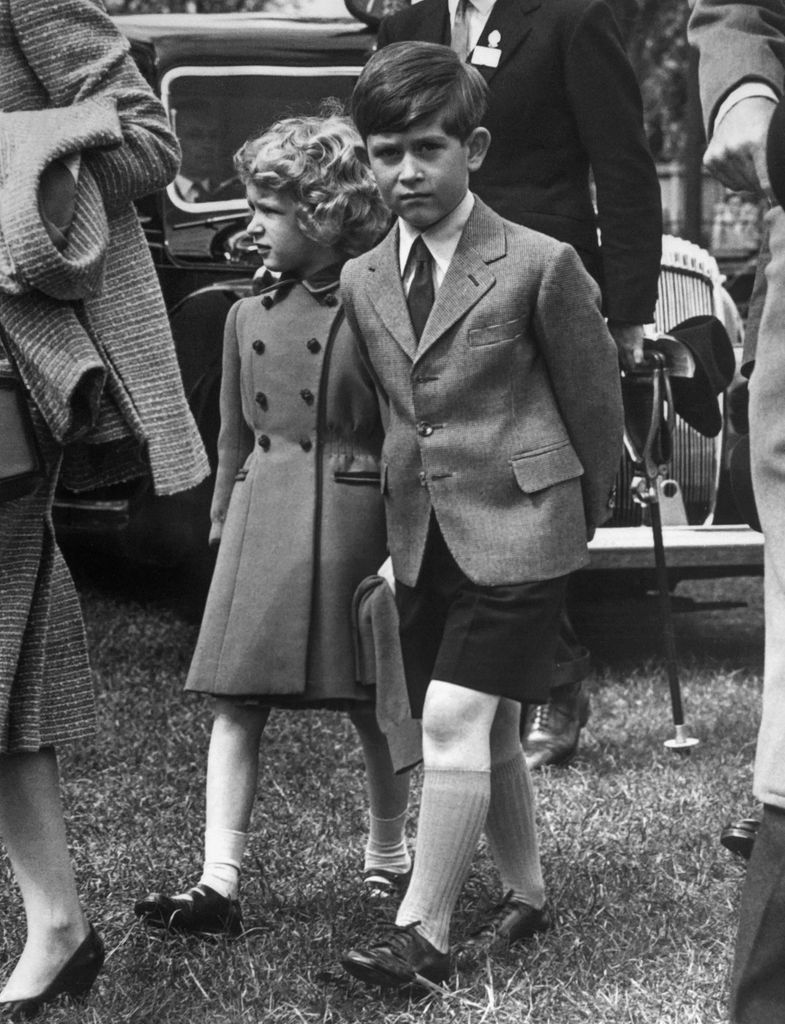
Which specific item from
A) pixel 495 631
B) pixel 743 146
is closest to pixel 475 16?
pixel 495 631

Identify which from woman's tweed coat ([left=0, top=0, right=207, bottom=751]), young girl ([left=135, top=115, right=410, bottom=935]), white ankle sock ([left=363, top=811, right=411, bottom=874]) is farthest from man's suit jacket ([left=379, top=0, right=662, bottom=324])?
woman's tweed coat ([left=0, top=0, right=207, bottom=751])

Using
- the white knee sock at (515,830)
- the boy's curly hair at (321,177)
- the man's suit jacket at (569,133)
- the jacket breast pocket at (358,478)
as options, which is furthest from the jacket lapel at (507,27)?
the white knee sock at (515,830)

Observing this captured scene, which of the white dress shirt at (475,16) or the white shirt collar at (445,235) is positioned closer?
the white shirt collar at (445,235)

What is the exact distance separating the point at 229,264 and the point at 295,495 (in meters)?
2.88

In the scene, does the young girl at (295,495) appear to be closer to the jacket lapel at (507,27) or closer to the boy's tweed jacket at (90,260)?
the jacket lapel at (507,27)

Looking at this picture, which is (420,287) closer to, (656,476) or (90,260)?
(90,260)

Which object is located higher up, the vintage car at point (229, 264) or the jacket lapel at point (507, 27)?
the jacket lapel at point (507, 27)

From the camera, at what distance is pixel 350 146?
3693 millimetres

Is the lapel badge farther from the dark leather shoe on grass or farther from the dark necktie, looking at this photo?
the dark leather shoe on grass

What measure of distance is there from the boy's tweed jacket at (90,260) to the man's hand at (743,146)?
37.3 inches

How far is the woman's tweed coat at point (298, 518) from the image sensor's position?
353 centimetres

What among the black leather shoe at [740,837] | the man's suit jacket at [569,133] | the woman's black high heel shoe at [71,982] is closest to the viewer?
the woman's black high heel shoe at [71,982]

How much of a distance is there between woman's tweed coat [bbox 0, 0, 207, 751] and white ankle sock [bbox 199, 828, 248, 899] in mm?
657

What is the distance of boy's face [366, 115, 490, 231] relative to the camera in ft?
10.4
